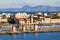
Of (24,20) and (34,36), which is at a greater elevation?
(24,20)

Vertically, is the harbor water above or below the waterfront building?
below

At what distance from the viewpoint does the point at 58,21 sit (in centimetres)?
4897

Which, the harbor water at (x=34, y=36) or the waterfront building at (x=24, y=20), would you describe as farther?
the waterfront building at (x=24, y=20)

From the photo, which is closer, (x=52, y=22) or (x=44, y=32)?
(x=44, y=32)

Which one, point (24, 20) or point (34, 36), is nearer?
point (34, 36)

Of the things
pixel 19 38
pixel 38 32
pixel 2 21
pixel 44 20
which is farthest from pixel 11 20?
pixel 19 38

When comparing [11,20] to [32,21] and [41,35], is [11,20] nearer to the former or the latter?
[32,21]

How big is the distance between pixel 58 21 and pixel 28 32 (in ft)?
48.2

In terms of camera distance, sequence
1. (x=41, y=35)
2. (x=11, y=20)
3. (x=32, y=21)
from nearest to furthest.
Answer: (x=41, y=35)
(x=32, y=21)
(x=11, y=20)

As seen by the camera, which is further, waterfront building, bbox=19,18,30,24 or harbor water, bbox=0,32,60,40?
waterfront building, bbox=19,18,30,24

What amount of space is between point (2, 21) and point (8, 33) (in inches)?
563

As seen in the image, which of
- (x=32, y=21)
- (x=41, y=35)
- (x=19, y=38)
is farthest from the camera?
(x=32, y=21)

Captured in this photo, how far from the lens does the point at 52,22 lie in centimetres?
4862

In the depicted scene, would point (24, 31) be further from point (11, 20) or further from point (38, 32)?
point (11, 20)
